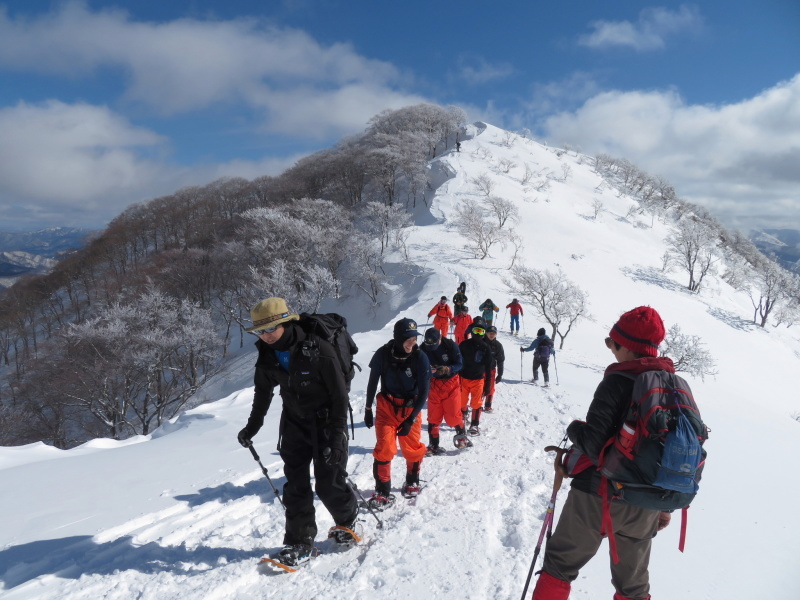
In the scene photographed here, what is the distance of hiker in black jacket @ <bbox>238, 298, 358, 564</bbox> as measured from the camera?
307cm

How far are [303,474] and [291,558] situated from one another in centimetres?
64

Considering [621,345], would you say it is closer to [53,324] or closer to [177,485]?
[177,485]

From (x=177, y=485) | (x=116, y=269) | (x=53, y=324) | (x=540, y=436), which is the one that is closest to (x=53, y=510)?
(x=177, y=485)

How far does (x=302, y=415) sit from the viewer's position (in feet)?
10.6

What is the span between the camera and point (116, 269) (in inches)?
1879

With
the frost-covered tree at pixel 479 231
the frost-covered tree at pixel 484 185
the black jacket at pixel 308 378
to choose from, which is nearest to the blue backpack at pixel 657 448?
the black jacket at pixel 308 378

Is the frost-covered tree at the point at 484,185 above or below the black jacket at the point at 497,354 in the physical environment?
above

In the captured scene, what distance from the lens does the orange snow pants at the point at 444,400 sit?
5.33 meters

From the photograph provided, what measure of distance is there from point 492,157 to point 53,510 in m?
56.5

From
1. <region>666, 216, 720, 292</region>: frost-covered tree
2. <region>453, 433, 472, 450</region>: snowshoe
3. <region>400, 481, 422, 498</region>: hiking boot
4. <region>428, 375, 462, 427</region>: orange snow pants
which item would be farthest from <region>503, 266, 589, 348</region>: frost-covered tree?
<region>666, 216, 720, 292</region>: frost-covered tree

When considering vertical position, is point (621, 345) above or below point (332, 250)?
below

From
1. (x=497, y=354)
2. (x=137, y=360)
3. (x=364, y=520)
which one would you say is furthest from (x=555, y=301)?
(x=137, y=360)

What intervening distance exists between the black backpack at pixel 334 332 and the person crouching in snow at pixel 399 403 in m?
0.85

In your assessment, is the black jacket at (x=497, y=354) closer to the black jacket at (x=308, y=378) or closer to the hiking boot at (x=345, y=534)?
the hiking boot at (x=345, y=534)
